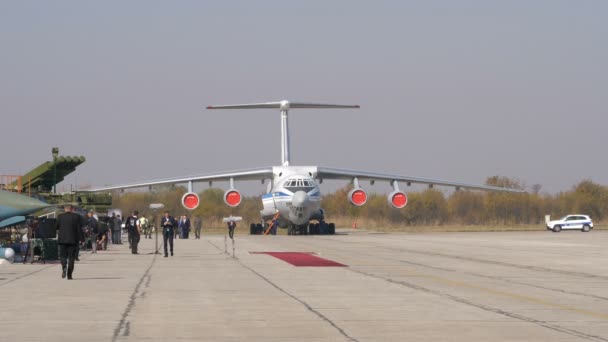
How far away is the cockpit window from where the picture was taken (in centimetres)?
5038

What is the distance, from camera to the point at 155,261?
26562 mm

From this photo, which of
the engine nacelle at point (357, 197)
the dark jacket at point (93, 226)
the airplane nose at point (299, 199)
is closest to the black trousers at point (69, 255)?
the dark jacket at point (93, 226)

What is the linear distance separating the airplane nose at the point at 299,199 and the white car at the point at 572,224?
1815 cm

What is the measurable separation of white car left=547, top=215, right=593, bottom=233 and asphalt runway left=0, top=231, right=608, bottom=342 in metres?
36.0

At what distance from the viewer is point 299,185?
5047cm

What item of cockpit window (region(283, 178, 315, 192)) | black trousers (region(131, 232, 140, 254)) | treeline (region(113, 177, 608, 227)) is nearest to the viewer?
black trousers (region(131, 232, 140, 254))

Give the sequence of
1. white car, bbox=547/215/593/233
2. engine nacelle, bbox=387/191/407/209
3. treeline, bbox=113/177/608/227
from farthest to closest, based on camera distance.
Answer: treeline, bbox=113/177/608/227 → white car, bbox=547/215/593/233 → engine nacelle, bbox=387/191/407/209

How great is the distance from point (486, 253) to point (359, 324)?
19508 mm

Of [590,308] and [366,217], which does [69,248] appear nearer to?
[590,308]

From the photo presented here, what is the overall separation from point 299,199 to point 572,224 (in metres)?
20.0

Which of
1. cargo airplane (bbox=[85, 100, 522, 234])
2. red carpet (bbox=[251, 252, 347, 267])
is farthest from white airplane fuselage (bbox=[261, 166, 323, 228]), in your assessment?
red carpet (bbox=[251, 252, 347, 267])

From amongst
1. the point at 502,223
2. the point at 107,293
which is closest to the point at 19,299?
the point at 107,293

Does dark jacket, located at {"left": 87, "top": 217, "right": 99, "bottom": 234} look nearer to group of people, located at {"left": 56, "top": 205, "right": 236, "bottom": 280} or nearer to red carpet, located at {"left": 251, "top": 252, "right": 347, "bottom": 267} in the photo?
group of people, located at {"left": 56, "top": 205, "right": 236, "bottom": 280}

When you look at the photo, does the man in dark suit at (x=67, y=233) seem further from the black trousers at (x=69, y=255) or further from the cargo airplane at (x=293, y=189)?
the cargo airplane at (x=293, y=189)
